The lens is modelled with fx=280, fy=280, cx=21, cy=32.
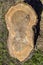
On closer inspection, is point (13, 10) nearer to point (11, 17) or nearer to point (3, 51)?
point (11, 17)

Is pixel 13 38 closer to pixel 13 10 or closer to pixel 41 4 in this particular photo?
pixel 13 10

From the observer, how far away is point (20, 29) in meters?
4.74

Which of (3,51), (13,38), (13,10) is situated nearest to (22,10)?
(13,10)

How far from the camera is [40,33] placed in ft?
17.1

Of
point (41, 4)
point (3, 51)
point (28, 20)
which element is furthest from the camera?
point (41, 4)

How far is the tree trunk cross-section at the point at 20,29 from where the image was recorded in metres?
4.70

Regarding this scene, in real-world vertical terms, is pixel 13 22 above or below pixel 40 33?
above

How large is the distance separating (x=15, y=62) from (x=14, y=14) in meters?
0.84

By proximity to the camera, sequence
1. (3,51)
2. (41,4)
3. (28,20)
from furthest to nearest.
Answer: (41,4) → (3,51) → (28,20)

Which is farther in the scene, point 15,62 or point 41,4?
point 41,4

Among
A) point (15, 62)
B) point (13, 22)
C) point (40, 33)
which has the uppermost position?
point (13, 22)

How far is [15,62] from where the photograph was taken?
4906 millimetres

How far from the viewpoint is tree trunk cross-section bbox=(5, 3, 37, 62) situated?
4699 millimetres

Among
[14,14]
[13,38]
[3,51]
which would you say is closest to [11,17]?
[14,14]
